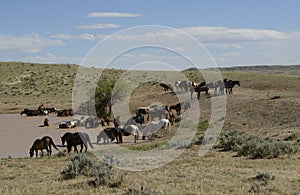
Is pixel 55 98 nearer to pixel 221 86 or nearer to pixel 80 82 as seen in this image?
pixel 80 82

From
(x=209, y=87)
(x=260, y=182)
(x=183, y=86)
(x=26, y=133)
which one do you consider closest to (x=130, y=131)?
(x=26, y=133)

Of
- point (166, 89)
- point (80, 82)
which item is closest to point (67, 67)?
point (80, 82)

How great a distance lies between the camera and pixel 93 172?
12844mm

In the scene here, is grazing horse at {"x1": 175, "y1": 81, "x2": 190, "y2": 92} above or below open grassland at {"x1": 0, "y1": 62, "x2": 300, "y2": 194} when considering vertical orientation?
above

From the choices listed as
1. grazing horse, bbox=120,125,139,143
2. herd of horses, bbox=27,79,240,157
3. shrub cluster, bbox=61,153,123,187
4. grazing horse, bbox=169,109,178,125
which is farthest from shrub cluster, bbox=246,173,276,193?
grazing horse, bbox=169,109,178,125

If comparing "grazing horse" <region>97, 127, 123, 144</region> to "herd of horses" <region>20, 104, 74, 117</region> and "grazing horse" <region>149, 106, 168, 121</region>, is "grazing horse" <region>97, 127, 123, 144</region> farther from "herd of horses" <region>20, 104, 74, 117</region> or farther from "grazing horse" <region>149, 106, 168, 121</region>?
"herd of horses" <region>20, 104, 74, 117</region>

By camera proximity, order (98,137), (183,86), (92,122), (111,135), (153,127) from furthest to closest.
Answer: (183,86), (92,122), (153,127), (98,137), (111,135)

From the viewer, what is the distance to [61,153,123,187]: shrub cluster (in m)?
12.1

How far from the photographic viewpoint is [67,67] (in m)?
105

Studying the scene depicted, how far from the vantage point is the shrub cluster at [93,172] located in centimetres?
1209

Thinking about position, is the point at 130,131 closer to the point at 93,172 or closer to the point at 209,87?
the point at 93,172

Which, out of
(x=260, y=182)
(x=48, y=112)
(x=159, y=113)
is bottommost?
(x=260, y=182)

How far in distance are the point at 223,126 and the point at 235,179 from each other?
1590 centimetres

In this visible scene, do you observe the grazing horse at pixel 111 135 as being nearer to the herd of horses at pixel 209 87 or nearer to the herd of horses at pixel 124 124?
the herd of horses at pixel 124 124
